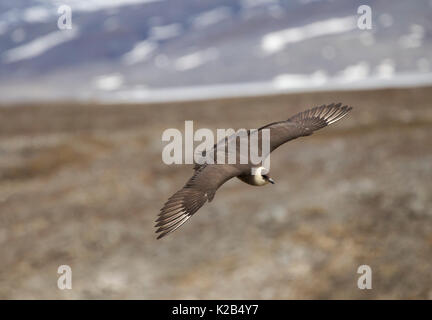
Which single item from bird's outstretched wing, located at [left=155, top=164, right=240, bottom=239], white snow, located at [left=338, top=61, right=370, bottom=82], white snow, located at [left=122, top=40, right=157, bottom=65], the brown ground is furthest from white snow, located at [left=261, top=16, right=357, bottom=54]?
bird's outstretched wing, located at [left=155, top=164, right=240, bottom=239]

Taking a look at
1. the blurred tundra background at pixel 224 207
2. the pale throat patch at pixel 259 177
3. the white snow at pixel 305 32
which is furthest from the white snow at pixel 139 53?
the pale throat patch at pixel 259 177

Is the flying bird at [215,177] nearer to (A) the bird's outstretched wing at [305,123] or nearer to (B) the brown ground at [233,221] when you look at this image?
(A) the bird's outstretched wing at [305,123]

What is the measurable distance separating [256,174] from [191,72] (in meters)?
149

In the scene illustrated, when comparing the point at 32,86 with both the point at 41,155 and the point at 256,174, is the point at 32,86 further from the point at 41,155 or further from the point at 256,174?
the point at 256,174

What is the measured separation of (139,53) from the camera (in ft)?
629

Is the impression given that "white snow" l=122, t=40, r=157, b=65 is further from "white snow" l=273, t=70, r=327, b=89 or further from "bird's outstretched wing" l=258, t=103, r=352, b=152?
"bird's outstretched wing" l=258, t=103, r=352, b=152

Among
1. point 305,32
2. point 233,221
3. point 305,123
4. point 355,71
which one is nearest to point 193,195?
point 305,123

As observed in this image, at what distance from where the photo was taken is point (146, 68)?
174625 millimetres

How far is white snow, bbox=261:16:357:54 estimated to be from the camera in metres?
146

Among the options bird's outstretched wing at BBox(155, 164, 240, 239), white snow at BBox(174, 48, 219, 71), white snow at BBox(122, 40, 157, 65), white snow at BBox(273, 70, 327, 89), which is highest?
white snow at BBox(122, 40, 157, 65)

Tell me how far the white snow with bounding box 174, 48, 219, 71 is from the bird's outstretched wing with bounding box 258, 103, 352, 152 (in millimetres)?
152339

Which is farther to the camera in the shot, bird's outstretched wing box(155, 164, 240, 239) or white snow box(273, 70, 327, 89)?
white snow box(273, 70, 327, 89)

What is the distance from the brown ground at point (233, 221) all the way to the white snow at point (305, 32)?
105 metres

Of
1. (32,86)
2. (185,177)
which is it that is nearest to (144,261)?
(185,177)
